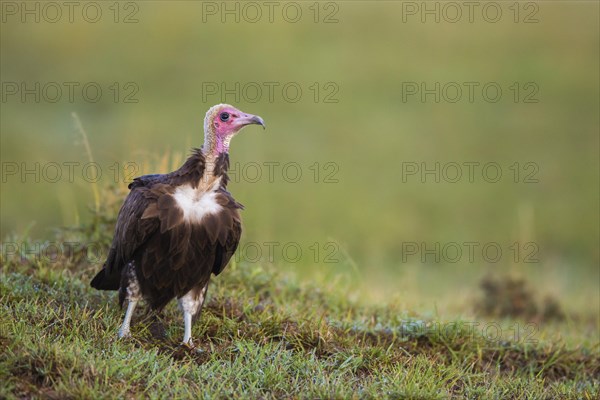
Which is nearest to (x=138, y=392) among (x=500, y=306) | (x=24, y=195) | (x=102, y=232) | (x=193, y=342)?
(x=193, y=342)

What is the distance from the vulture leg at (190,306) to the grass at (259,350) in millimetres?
121

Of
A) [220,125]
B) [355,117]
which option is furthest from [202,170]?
[355,117]

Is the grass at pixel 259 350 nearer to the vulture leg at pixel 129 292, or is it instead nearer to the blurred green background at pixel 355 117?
the vulture leg at pixel 129 292

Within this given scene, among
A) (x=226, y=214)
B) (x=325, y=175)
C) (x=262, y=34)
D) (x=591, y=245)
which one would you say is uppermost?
(x=262, y=34)

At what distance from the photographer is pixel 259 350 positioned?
209 inches

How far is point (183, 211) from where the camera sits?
511 cm

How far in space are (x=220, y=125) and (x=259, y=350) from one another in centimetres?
150

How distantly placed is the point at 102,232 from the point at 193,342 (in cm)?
185

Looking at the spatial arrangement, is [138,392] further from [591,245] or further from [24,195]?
[591,245]

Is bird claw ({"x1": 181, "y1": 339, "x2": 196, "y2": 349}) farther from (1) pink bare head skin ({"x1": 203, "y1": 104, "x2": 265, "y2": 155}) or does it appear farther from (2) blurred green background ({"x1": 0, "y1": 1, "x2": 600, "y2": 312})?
(2) blurred green background ({"x1": 0, "y1": 1, "x2": 600, "y2": 312})

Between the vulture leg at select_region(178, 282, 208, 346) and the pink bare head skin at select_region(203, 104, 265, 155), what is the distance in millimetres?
935

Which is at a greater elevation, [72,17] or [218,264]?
[72,17]

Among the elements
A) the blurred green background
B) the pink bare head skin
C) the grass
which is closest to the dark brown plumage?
the pink bare head skin

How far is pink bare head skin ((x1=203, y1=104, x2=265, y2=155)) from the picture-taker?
5309 millimetres
